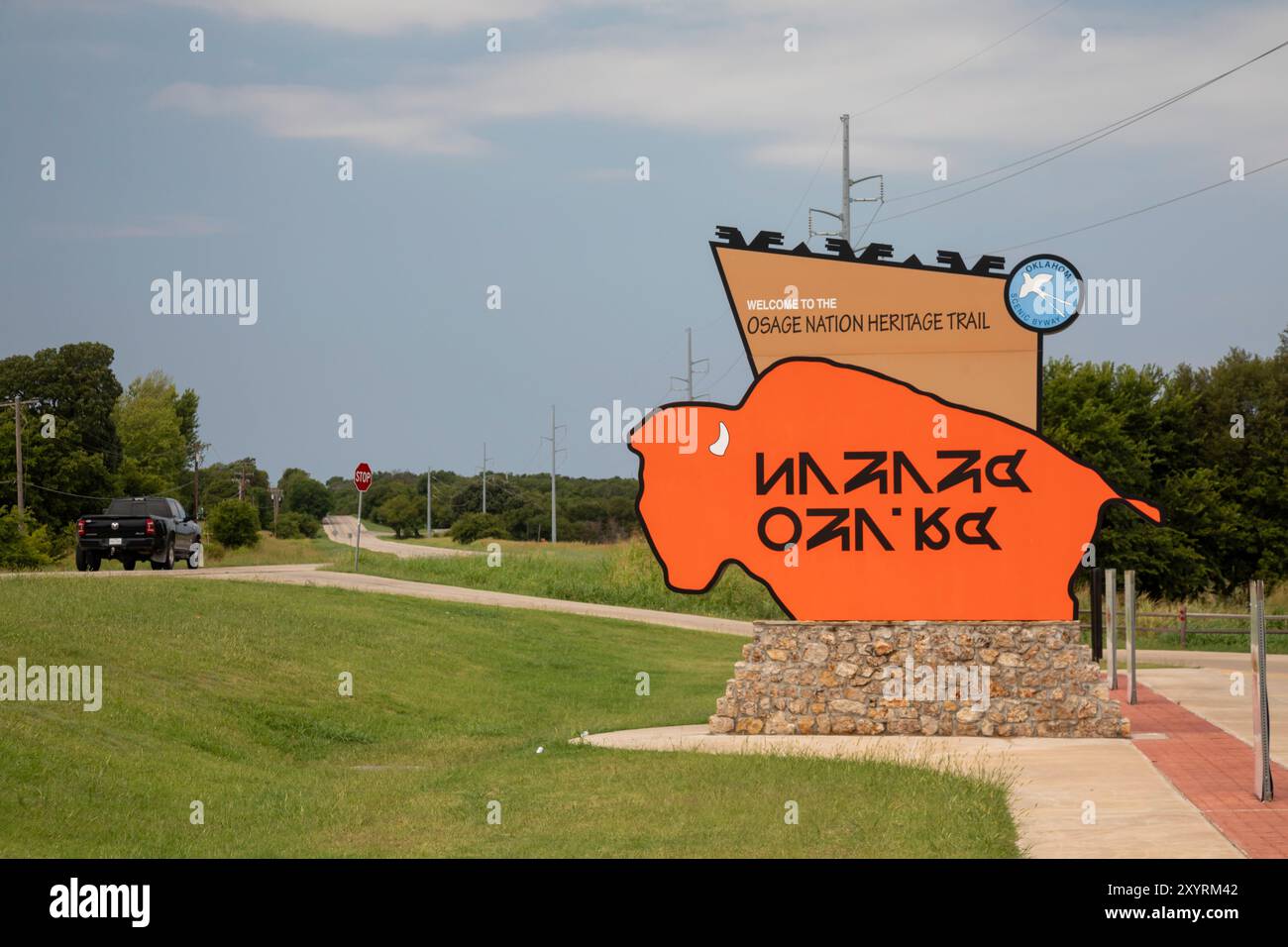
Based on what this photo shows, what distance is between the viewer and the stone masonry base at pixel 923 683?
15742 mm

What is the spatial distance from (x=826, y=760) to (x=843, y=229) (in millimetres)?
36812

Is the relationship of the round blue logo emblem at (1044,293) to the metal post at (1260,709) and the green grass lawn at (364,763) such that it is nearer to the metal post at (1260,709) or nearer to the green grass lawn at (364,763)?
the metal post at (1260,709)

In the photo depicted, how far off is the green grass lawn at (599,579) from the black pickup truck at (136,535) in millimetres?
7285

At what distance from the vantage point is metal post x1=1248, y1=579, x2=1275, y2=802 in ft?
38.3

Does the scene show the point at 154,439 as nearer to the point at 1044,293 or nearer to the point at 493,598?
the point at 493,598

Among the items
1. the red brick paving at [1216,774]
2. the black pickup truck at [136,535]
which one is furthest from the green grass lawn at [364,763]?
the black pickup truck at [136,535]

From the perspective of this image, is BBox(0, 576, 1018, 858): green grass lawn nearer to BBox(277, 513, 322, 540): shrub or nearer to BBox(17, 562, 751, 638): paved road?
BBox(17, 562, 751, 638): paved road

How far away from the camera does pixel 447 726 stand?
19156 mm

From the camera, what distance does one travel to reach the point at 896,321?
1627 cm

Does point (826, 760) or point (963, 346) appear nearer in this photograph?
point (826, 760)
